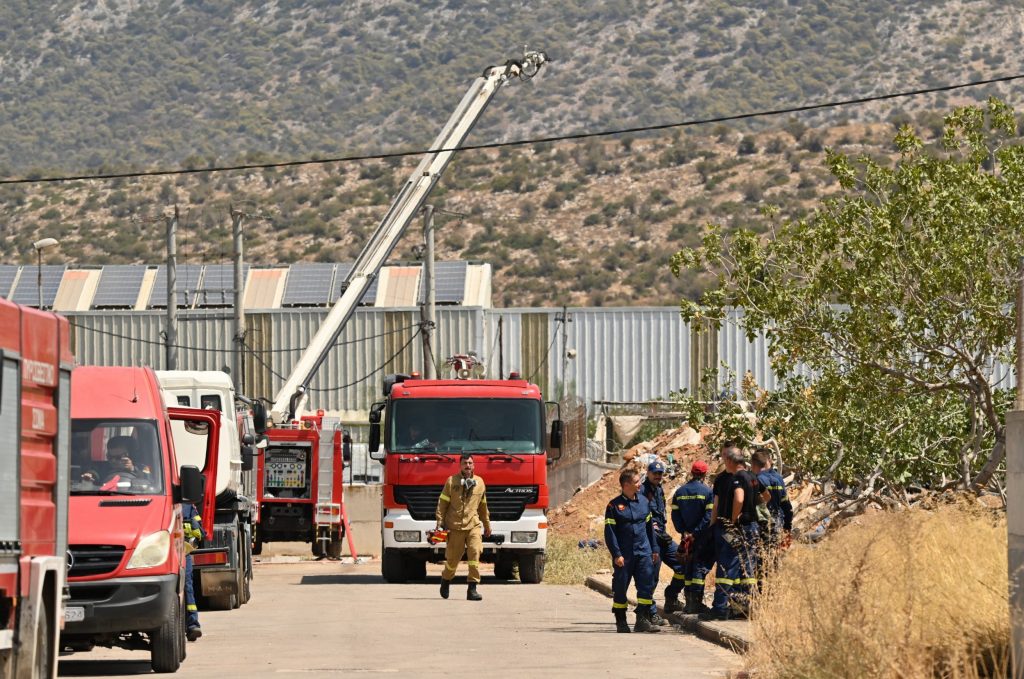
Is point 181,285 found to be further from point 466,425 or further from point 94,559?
point 94,559

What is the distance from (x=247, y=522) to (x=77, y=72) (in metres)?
137

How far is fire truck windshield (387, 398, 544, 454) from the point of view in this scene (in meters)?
26.8

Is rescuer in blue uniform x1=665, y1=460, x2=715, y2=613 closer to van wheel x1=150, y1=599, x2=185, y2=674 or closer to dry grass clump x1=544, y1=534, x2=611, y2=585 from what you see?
van wheel x1=150, y1=599, x2=185, y2=674

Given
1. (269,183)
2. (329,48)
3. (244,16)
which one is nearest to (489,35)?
(329,48)

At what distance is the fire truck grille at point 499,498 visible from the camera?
26641 mm

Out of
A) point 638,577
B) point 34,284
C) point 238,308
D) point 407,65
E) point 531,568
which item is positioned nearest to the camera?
point 638,577

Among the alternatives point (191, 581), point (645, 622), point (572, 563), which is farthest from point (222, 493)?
point (572, 563)

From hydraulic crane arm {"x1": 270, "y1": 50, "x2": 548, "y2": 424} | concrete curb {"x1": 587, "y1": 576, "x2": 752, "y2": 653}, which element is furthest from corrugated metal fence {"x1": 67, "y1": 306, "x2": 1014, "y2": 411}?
concrete curb {"x1": 587, "y1": 576, "x2": 752, "y2": 653}

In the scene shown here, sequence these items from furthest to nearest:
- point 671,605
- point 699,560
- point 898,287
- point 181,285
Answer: point 181,285 → point 898,287 → point 671,605 → point 699,560

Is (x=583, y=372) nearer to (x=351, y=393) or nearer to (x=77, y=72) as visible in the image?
(x=351, y=393)

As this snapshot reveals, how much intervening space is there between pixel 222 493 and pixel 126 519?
301 inches

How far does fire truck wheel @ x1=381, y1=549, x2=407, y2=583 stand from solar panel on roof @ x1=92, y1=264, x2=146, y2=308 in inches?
1512

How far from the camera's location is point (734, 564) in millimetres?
18016

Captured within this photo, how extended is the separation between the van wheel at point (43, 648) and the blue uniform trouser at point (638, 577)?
7.64 metres
